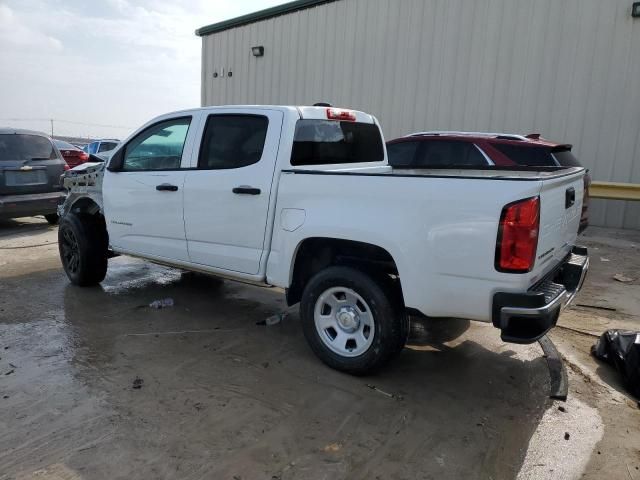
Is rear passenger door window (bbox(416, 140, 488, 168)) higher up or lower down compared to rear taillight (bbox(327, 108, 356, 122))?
lower down

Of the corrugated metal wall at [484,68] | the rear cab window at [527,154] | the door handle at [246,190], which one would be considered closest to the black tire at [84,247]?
the door handle at [246,190]

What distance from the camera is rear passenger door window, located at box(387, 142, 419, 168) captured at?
7.61 meters

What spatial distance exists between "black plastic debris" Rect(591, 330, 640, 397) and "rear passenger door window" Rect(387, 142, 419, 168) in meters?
3.99

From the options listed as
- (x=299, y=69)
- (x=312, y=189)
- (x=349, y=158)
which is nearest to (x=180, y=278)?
(x=349, y=158)

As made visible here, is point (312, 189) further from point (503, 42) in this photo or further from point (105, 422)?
point (503, 42)

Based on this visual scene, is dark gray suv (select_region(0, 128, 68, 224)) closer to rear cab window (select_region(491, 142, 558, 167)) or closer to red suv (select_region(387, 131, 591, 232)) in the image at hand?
red suv (select_region(387, 131, 591, 232))

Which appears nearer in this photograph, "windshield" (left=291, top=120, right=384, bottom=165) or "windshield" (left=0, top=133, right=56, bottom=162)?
"windshield" (left=291, top=120, right=384, bottom=165)

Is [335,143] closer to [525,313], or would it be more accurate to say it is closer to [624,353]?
[525,313]

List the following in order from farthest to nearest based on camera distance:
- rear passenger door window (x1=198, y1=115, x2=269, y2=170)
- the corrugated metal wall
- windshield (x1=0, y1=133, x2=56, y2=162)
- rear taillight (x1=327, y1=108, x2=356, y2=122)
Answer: the corrugated metal wall, windshield (x1=0, y1=133, x2=56, y2=162), rear taillight (x1=327, y1=108, x2=356, y2=122), rear passenger door window (x1=198, y1=115, x2=269, y2=170)

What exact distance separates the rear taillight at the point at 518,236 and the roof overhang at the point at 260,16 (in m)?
11.9

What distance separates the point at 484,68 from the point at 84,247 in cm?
897

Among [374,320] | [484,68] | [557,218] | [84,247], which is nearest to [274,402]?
[374,320]

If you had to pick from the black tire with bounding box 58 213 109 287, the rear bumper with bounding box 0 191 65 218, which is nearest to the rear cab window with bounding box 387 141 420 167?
the black tire with bounding box 58 213 109 287

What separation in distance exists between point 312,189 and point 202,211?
1.19m
